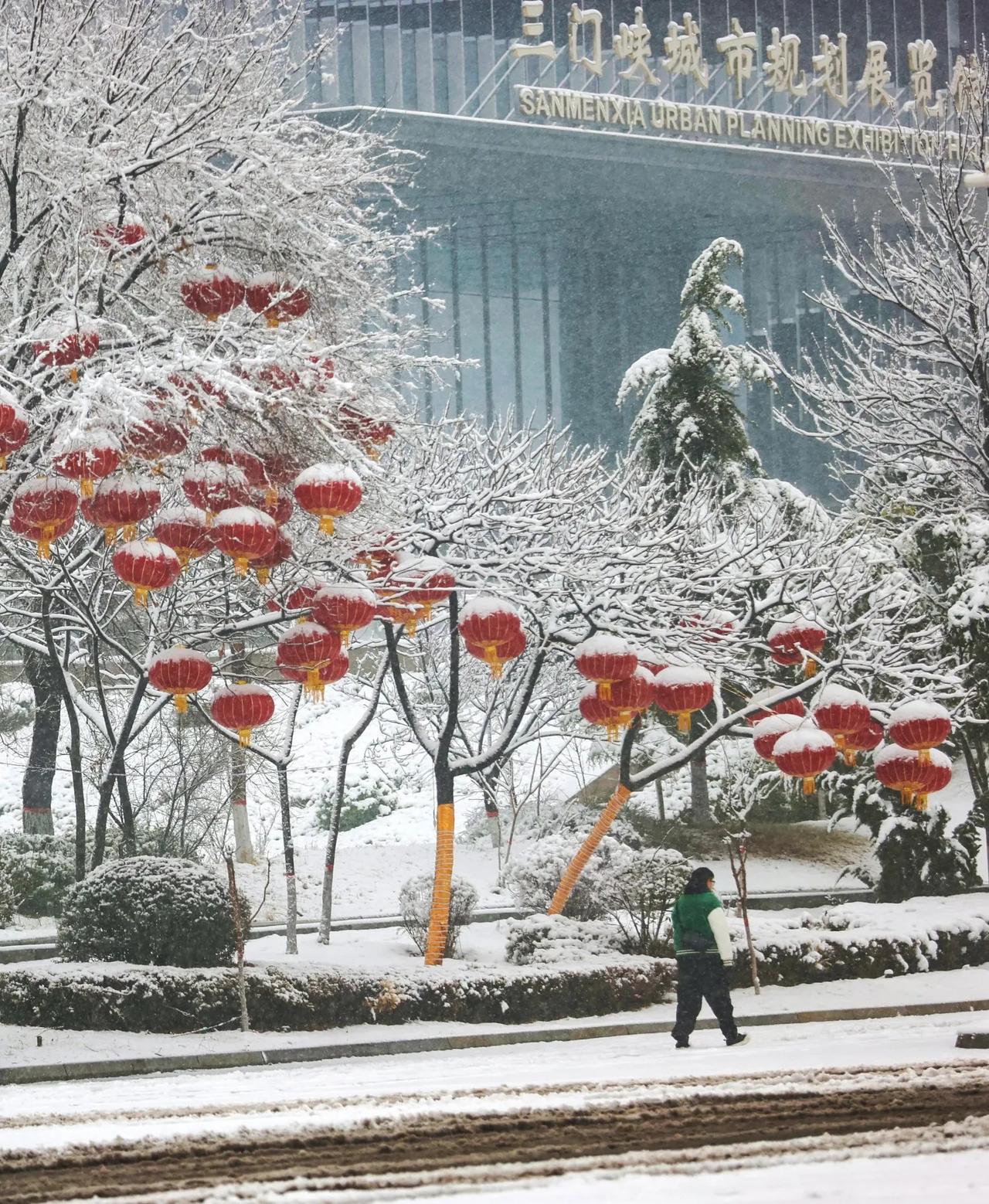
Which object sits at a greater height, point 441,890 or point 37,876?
point 37,876

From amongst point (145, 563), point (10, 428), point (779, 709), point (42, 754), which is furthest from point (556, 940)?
point (42, 754)

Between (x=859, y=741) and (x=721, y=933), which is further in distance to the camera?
(x=859, y=741)

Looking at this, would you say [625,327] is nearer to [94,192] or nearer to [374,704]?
[374,704]

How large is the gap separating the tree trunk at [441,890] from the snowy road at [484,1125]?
4860 mm

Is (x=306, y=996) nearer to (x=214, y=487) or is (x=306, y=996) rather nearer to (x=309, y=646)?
(x=309, y=646)

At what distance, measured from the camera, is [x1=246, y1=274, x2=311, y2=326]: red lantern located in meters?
11.4

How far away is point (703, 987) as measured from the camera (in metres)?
12.4

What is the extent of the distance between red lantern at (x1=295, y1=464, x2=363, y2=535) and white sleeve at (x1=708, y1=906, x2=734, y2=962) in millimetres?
4553

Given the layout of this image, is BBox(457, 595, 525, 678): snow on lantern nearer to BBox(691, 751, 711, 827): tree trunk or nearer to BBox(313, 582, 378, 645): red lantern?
BBox(313, 582, 378, 645): red lantern

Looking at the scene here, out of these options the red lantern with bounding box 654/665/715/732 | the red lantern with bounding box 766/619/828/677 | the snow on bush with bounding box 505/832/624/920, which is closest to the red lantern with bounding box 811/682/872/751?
the red lantern with bounding box 766/619/828/677

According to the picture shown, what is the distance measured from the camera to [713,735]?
17.4 meters

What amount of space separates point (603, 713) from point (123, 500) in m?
6.47

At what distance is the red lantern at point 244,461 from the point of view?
36.9 feet

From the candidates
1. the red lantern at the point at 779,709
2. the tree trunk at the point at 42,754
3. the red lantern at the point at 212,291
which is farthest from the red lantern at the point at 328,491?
the tree trunk at the point at 42,754
